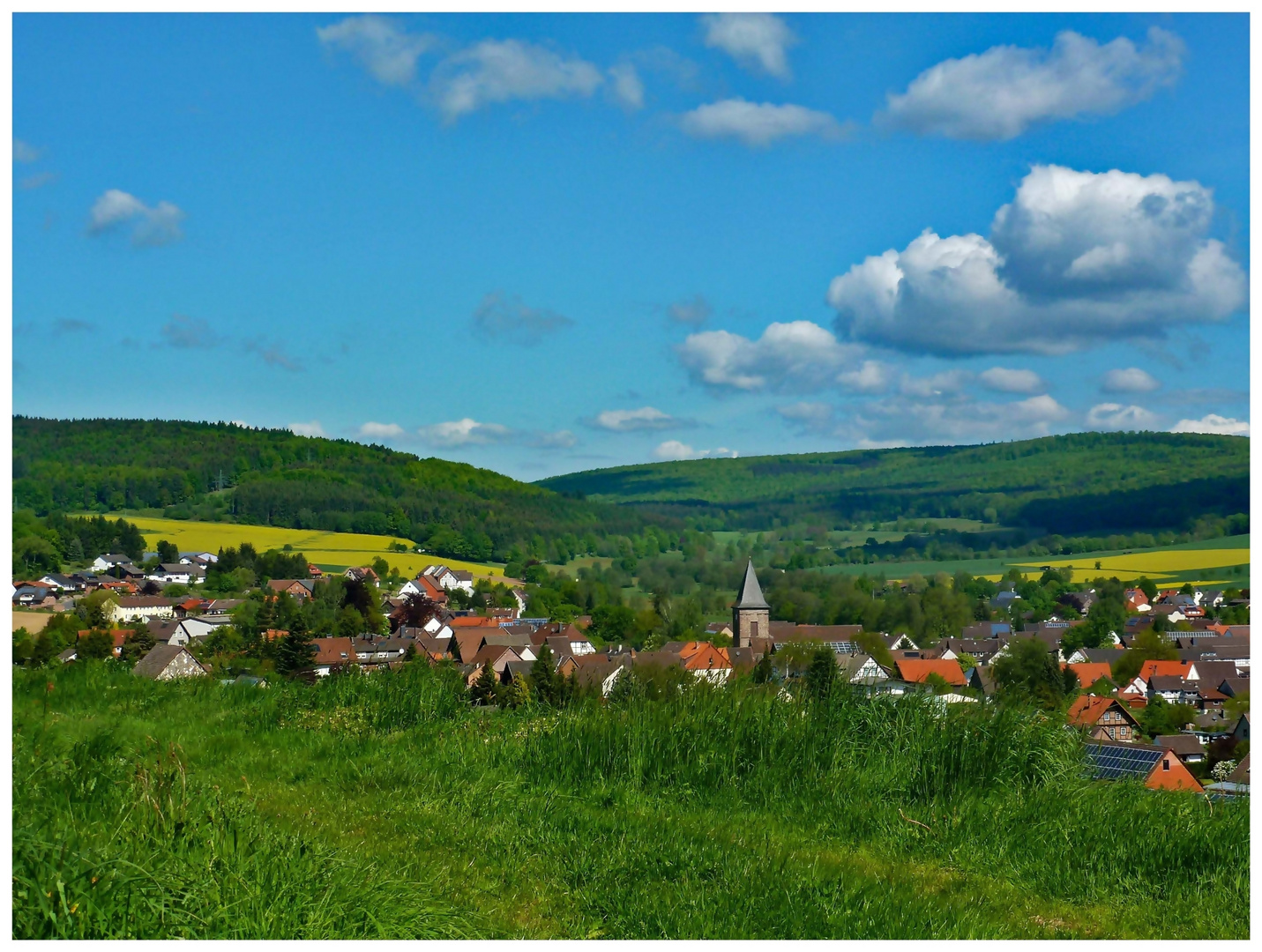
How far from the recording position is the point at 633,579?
306 ft

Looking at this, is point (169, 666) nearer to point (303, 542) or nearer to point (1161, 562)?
point (303, 542)

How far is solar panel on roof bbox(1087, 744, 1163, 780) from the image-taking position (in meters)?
8.04

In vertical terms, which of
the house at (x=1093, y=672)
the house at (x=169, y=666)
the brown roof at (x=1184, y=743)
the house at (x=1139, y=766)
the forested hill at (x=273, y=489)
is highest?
the forested hill at (x=273, y=489)

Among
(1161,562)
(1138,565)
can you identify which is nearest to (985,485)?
(1138,565)

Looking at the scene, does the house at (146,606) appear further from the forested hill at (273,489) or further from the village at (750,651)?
the forested hill at (273,489)

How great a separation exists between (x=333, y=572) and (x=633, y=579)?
24.8m

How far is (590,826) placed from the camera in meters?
5.85

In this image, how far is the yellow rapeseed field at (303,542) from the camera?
9519 cm

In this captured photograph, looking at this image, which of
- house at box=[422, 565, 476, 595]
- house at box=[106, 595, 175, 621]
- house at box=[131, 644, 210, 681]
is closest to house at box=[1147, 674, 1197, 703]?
house at box=[131, 644, 210, 681]

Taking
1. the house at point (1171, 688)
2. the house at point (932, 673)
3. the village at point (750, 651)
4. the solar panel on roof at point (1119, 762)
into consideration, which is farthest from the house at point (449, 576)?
the solar panel on roof at point (1119, 762)

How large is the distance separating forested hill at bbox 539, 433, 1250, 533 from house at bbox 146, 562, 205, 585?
163ft

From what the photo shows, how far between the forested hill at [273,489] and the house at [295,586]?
1013 inches

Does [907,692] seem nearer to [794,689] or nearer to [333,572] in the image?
[794,689]

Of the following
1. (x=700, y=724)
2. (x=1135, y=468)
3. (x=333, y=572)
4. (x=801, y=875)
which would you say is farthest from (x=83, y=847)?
(x=1135, y=468)
